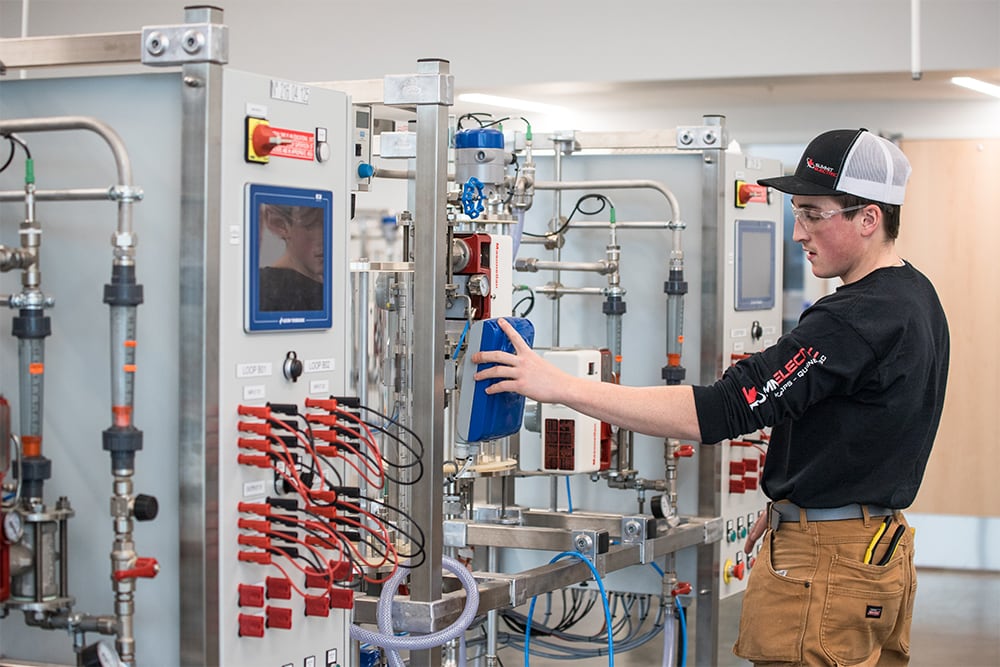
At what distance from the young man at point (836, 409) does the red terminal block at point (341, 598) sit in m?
0.51

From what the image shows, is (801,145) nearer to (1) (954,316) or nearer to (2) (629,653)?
(1) (954,316)

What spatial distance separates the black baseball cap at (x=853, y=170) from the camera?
2.56 metres

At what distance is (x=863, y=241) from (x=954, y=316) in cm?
519

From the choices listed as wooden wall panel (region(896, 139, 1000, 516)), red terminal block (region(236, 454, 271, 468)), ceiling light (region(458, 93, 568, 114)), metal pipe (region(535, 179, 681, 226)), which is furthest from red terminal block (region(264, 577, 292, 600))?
wooden wall panel (region(896, 139, 1000, 516))

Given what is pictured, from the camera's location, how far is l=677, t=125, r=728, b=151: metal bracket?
422 cm

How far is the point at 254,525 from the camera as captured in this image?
2209 mm

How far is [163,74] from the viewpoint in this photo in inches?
84.8

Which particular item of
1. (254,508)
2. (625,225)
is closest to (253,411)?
(254,508)

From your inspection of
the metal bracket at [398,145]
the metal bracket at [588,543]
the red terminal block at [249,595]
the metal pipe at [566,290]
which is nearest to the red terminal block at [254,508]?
the red terminal block at [249,595]

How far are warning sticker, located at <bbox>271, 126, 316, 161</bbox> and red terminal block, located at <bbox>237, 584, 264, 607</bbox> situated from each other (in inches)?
30.2

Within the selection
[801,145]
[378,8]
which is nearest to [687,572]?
[378,8]

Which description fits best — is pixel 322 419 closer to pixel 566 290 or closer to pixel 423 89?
pixel 423 89

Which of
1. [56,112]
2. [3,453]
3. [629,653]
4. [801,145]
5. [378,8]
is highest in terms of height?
[378,8]

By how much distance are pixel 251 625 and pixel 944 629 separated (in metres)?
4.64
